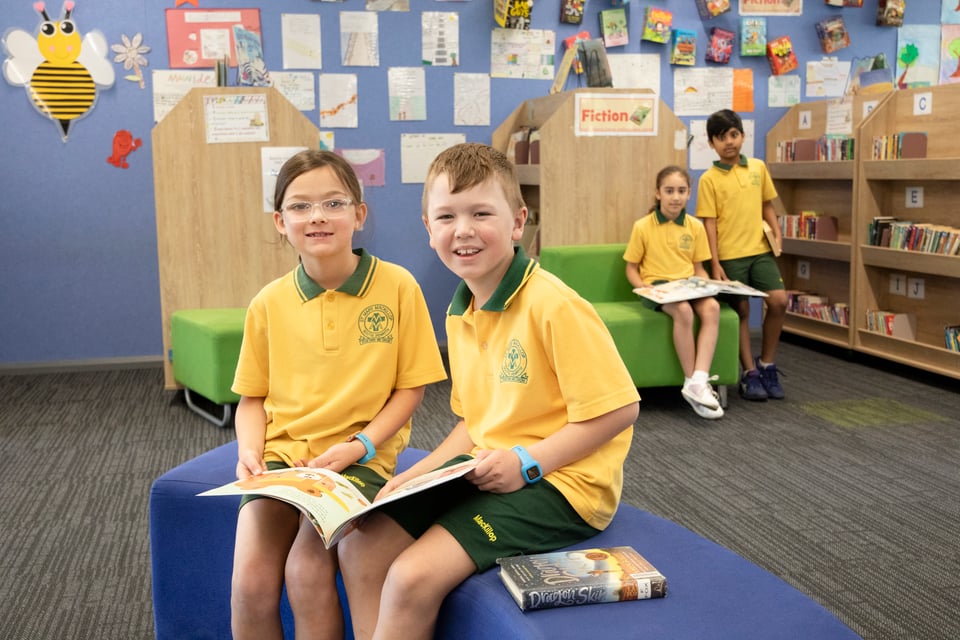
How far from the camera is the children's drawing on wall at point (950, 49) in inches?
235

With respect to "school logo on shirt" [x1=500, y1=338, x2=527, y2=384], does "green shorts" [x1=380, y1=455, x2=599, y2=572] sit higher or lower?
lower

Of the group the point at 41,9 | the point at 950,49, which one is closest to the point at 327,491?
the point at 41,9

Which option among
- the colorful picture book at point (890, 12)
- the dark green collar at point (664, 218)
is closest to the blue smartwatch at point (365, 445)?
the dark green collar at point (664, 218)

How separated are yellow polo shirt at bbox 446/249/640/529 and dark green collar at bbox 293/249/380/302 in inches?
13.1

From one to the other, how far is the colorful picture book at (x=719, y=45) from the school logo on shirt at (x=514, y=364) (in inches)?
180

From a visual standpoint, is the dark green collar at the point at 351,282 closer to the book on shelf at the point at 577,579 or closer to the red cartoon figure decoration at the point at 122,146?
the book on shelf at the point at 577,579

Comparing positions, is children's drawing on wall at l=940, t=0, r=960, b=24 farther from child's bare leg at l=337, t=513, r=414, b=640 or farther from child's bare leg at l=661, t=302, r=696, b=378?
child's bare leg at l=337, t=513, r=414, b=640

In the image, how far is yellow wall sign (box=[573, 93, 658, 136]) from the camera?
4602mm

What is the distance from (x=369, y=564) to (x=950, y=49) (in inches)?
226

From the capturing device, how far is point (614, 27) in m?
5.58

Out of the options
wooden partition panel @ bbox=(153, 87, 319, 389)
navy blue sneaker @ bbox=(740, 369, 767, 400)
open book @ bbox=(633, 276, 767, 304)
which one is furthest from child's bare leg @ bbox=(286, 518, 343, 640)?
navy blue sneaker @ bbox=(740, 369, 767, 400)

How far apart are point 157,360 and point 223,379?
5.31 ft

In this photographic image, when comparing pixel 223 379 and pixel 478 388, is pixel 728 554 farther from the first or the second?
pixel 223 379

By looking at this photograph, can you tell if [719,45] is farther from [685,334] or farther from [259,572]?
[259,572]
